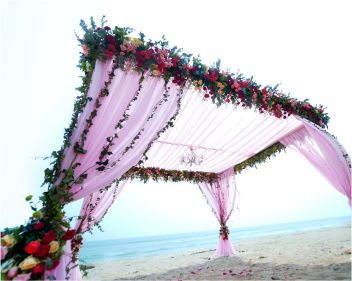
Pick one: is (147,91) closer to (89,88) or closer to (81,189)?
(89,88)

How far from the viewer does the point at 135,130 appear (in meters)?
3.46

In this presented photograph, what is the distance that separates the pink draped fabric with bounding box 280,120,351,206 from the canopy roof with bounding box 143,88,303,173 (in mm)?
421

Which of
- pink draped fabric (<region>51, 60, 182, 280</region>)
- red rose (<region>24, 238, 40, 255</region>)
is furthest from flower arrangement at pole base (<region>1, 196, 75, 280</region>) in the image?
pink draped fabric (<region>51, 60, 182, 280</region>)

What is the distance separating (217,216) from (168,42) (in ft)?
19.1

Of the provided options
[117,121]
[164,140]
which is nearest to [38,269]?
[117,121]

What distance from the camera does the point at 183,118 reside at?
196 inches

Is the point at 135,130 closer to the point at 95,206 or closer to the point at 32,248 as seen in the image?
the point at 32,248

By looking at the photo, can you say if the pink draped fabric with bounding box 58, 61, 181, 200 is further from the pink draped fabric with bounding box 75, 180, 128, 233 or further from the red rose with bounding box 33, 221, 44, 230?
the pink draped fabric with bounding box 75, 180, 128, 233

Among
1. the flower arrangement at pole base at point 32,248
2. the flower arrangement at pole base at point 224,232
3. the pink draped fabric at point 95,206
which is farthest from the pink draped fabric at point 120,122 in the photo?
the flower arrangement at pole base at point 224,232

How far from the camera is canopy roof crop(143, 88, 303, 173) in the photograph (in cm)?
489

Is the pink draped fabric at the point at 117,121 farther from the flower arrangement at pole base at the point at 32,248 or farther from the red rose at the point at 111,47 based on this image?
the flower arrangement at pole base at the point at 32,248

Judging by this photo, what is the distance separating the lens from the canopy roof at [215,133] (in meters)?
4.89

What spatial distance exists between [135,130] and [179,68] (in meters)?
1.08

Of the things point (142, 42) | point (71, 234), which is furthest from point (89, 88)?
point (71, 234)
